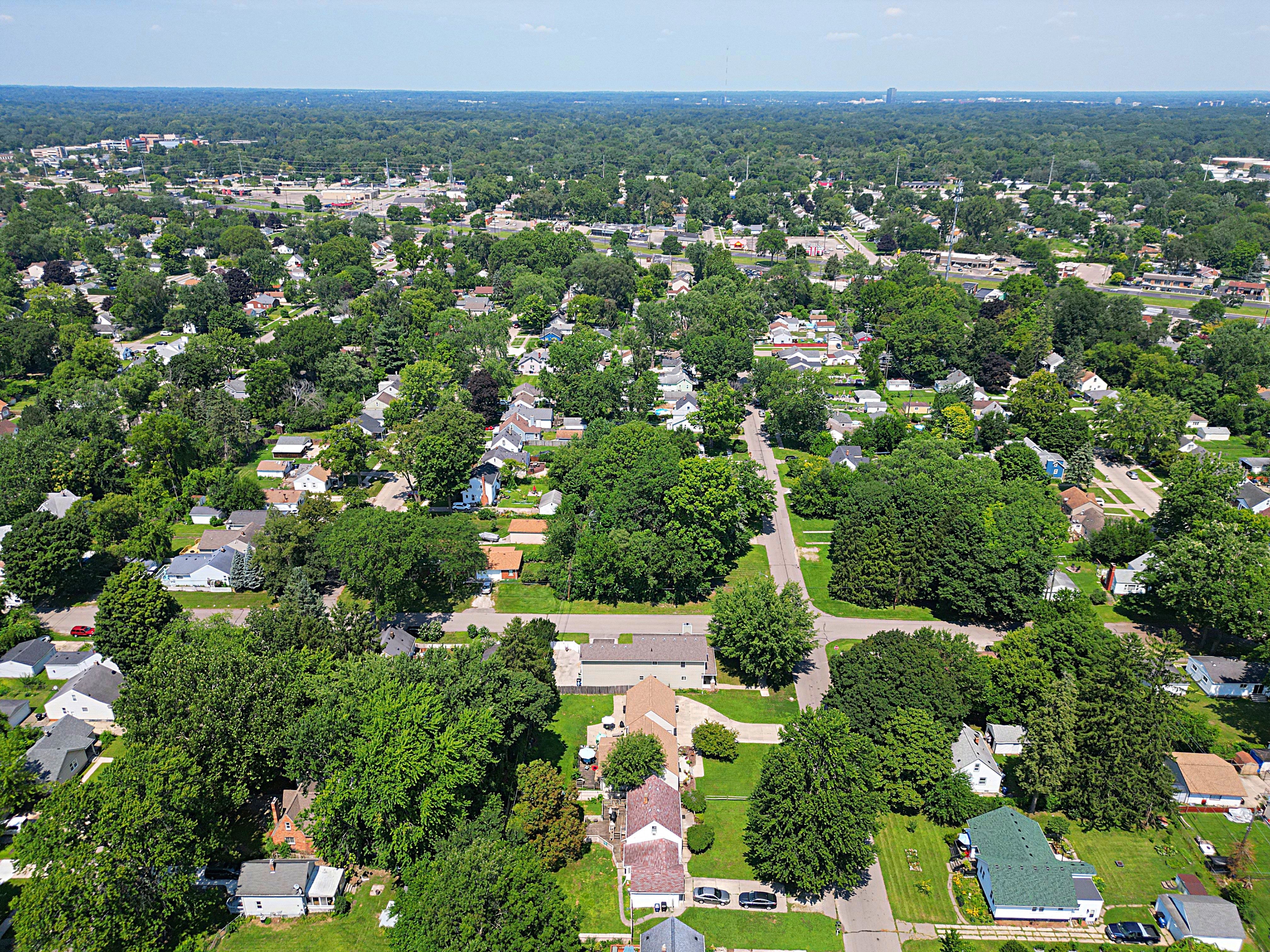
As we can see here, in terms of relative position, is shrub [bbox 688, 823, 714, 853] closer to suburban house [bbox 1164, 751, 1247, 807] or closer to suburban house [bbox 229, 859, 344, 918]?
suburban house [bbox 229, 859, 344, 918]

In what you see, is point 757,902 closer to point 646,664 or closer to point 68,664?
point 646,664

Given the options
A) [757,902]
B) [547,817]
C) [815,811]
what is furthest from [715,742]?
[547,817]

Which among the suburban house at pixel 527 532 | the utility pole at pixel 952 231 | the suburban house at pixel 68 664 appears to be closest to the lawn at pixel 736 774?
the suburban house at pixel 527 532

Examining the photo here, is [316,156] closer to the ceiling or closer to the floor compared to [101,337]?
closer to the ceiling

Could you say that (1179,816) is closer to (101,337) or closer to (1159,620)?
(1159,620)

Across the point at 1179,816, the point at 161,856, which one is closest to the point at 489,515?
the point at 161,856
